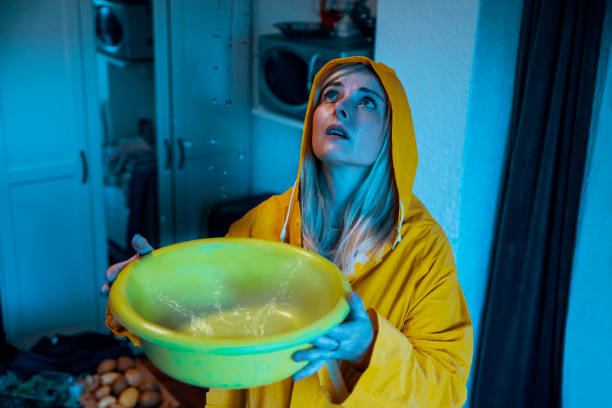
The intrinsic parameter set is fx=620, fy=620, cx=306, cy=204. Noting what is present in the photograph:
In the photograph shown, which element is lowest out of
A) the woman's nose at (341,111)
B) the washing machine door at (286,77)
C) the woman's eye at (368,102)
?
the washing machine door at (286,77)

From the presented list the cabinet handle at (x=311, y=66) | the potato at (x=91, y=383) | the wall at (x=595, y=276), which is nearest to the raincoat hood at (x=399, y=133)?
the wall at (x=595, y=276)

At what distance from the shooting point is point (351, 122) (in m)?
1.11

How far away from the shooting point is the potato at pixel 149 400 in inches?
74.2

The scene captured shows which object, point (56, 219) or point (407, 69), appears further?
point (56, 219)

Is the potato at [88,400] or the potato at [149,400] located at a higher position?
the potato at [149,400]

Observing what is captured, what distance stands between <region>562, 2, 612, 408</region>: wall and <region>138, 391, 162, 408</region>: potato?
3.97ft

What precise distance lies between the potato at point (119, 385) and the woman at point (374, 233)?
2.74 feet

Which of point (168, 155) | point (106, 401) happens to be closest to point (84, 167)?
point (168, 155)

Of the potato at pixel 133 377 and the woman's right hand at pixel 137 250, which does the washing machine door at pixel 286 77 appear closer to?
the potato at pixel 133 377

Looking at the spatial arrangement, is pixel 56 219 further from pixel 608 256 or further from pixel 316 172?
pixel 608 256

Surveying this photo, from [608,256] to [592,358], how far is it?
31 centimetres

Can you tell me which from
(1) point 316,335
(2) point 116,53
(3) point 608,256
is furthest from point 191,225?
(1) point 316,335

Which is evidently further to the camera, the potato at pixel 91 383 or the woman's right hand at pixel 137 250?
the potato at pixel 91 383

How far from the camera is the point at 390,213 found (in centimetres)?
116
